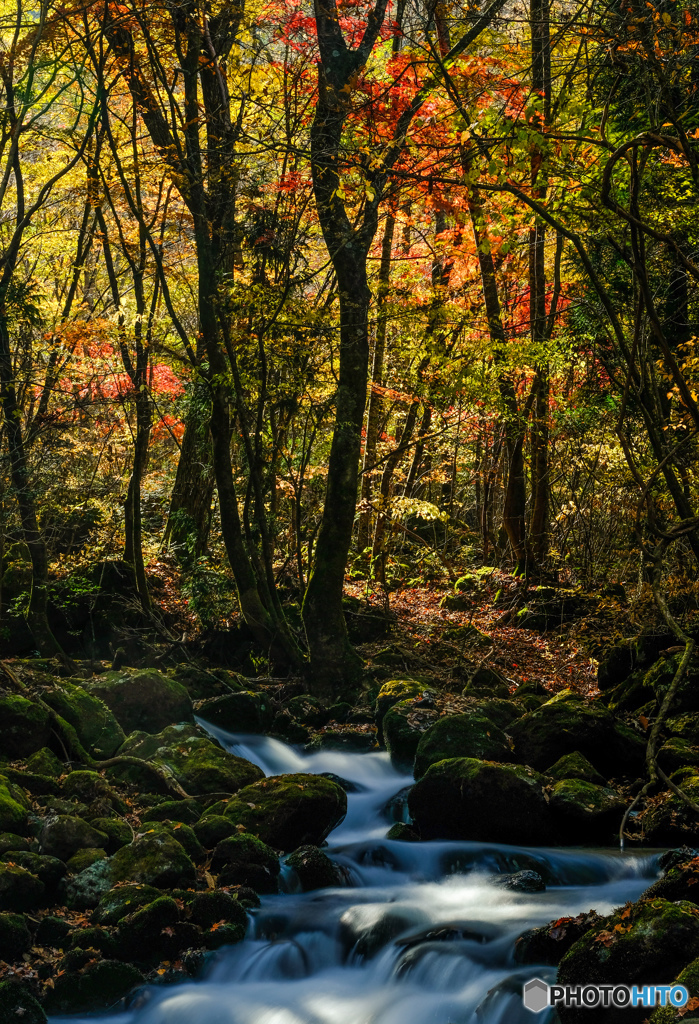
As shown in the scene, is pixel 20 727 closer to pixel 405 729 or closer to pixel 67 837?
pixel 67 837

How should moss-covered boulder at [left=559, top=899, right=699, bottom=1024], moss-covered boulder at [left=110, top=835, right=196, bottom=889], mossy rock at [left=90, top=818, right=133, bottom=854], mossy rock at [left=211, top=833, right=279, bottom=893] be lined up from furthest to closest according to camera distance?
mossy rock at [left=211, top=833, right=279, bottom=893]
mossy rock at [left=90, top=818, right=133, bottom=854]
moss-covered boulder at [left=110, top=835, right=196, bottom=889]
moss-covered boulder at [left=559, top=899, right=699, bottom=1024]

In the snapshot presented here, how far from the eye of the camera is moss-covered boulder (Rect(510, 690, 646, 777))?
802cm

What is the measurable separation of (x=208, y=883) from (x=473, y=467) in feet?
44.8

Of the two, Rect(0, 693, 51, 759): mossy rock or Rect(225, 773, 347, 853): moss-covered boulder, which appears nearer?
Rect(225, 773, 347, 853): moss-covered boulder

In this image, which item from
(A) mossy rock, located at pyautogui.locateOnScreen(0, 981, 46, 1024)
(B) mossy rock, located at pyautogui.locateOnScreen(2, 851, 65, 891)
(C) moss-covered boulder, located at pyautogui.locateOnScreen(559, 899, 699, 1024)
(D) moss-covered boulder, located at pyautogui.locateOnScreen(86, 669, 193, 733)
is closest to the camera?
(C) moss-covered boulder, located at pyautogui.locateOnScreen(559, 899, 699, 1024)

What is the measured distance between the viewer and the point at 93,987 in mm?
4879

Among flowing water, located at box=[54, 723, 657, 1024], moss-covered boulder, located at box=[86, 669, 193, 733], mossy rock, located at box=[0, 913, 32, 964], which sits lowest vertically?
flowing water, located at box=[54, 723, 657, 1024]

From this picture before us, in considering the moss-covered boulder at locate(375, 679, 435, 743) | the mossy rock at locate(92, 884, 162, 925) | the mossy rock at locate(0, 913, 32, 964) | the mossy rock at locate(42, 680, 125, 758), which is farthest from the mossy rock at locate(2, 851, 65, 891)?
the moss-covered boulder at locate(375, 679, 435, 743)

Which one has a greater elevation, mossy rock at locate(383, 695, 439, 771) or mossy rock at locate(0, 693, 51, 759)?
mossy rock at locate(0, 693, 51, 759)

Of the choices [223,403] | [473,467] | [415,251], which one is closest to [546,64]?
[223,403]

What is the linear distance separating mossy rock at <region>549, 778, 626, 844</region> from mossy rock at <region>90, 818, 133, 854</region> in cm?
367

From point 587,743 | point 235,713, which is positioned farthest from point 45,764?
point 587,743

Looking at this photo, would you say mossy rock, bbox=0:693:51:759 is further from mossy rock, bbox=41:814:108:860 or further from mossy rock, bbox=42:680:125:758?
mossy rock, bbox=41:814:108:860

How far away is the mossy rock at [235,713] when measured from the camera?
9508mm
